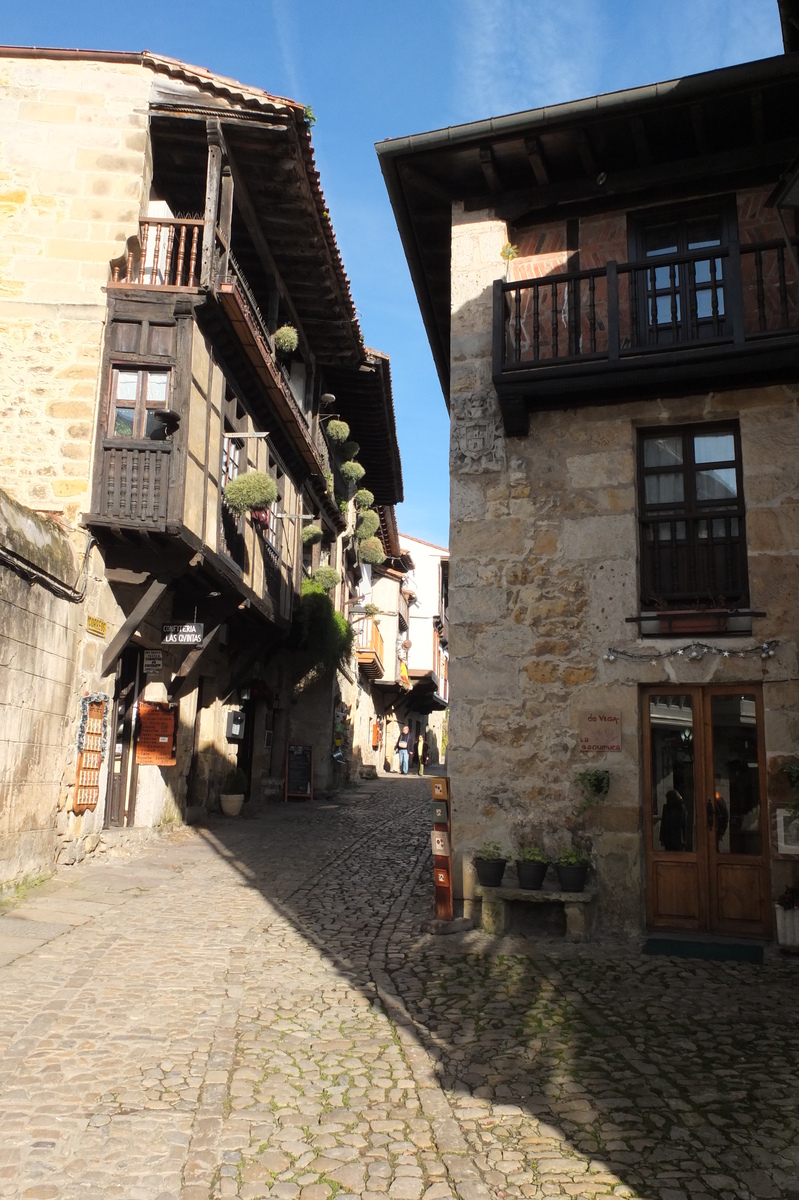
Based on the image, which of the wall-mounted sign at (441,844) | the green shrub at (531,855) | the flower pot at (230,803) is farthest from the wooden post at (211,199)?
the flower pot at (230,803)

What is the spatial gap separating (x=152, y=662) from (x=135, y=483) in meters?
2.78

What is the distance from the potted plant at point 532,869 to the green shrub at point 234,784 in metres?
9.07

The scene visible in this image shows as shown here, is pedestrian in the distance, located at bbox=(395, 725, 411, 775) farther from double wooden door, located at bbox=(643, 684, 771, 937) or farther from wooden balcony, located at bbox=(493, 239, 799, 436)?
double wooden door, located at bbox=(643, 684, 771, 937)

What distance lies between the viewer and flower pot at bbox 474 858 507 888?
24.6ft

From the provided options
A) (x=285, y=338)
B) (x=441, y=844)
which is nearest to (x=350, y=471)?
(x=285, y=338)

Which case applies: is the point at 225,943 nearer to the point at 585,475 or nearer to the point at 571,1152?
the point at 571,1152

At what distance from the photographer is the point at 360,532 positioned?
23719mm

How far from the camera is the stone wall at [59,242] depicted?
10375mm

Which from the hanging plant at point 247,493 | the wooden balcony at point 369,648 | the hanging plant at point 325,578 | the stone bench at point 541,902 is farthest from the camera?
the wooden balcony at point 369,648

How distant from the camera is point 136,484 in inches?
408

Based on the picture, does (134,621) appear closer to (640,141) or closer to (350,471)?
(640,141)

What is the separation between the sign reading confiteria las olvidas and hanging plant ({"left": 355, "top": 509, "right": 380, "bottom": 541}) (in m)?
16.3

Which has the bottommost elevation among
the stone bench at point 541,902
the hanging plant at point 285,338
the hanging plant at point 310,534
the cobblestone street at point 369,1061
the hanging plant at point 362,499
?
the cobblestone street at point 369,1061

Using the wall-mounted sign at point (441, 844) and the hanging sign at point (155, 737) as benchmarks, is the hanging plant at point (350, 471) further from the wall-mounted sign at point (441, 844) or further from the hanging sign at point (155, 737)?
the wall-mounted sign at point (441, 844)
